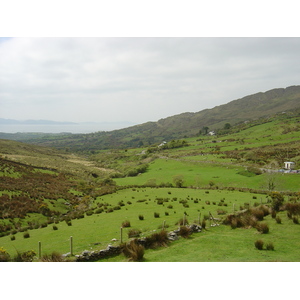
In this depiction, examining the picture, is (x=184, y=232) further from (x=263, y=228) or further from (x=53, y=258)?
(x=53, y=258)

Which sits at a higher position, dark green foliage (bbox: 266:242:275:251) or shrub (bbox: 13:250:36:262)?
dark green foliage (bbox: 266:242:275:251)

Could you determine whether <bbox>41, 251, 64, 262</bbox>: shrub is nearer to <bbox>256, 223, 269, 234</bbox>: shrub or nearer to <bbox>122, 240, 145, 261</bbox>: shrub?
<bbox>122, 240, 145, 261</bbox>: shrub

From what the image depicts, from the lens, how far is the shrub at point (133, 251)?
34.7ft

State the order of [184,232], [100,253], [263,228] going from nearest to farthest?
[100,253] < [263,228] < [184,232]

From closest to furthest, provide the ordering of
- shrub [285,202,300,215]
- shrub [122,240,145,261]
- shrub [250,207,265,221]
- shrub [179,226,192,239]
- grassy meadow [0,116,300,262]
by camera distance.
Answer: shrub [122,240,145,261] → grassy meadow [0,116,300,262] → shrub [179,226,192,239] → shrub [285,202,300,215] → shrub [250,207,265,221]

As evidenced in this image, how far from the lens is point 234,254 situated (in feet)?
34.6

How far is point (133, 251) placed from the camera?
35.8ft

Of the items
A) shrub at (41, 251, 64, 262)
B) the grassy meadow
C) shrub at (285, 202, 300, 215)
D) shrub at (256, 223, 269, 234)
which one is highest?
shrub at (285, 202, 300, 215)

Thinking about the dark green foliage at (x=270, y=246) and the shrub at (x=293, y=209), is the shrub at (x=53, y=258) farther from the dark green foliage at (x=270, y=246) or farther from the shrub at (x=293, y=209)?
the shrub at (x=293, y=209)

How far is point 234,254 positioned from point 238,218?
5.77 m

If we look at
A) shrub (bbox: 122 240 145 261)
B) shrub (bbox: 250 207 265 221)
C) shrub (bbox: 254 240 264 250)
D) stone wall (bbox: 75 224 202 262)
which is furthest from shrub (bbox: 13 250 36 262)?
shrub (bbox: 250 207 265 221)

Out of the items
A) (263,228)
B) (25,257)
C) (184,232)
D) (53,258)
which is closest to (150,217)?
(184,232)

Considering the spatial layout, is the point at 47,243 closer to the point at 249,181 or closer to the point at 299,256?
the point at 299,256

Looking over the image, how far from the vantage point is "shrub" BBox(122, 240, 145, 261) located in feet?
34.7
